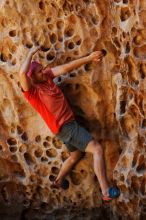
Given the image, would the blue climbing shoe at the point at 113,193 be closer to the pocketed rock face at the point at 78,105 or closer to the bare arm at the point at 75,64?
the pocketed rock face at the point at 78,105

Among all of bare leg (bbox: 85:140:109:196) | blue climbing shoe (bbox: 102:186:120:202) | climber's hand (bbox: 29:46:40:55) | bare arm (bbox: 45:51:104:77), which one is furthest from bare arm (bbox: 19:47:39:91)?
blue climbing shoe (bbox: 102:186:120:202)

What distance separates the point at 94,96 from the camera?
398 cm

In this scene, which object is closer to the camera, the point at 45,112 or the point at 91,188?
the point at 45,112

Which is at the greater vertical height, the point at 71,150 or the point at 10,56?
the point at 10,56

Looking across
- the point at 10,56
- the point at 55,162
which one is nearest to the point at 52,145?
the point at 55,162

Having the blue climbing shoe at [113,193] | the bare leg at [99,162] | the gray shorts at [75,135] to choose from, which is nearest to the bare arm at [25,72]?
the gray shorts at [75,135]

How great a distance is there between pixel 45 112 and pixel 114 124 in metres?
0.48

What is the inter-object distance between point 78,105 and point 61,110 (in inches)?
8.7

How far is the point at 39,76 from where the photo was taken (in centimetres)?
379

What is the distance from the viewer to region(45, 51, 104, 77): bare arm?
3771 mm

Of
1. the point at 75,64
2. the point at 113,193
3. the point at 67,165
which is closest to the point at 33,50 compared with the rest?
the point at 75,64

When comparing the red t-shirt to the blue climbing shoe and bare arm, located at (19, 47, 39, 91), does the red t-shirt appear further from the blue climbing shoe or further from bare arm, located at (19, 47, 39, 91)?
the blue climbing shoe

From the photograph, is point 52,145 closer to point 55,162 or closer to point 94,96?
point 55,162

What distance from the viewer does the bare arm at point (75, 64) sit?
12.4ft
